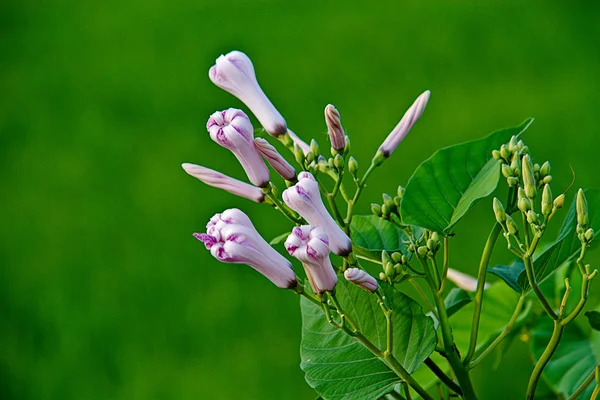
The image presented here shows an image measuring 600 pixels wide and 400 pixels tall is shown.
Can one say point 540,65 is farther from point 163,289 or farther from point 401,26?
point 163,289

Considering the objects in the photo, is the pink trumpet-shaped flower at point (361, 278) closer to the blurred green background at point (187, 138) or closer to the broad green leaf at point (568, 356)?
the broad green leaf at point (568, 356)

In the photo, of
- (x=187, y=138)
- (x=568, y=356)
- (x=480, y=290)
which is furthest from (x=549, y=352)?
(x=187, y=138)

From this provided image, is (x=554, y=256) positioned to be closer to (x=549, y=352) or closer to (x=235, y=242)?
(x=549, y=352)

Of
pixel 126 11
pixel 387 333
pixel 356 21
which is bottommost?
pixel 387 333

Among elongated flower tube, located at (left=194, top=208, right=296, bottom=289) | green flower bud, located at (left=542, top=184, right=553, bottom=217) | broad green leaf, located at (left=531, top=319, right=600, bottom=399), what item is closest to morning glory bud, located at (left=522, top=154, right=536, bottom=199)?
green flower bud, located at (left=542, top=184, right=553, bottom=217)

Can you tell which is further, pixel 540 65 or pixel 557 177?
pixel 540 65

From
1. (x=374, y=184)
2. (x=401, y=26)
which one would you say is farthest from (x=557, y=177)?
(x=401, y=26)

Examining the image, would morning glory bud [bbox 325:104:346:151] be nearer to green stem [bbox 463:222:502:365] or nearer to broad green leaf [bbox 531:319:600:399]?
green stem [bbox 463:222:502:365]
